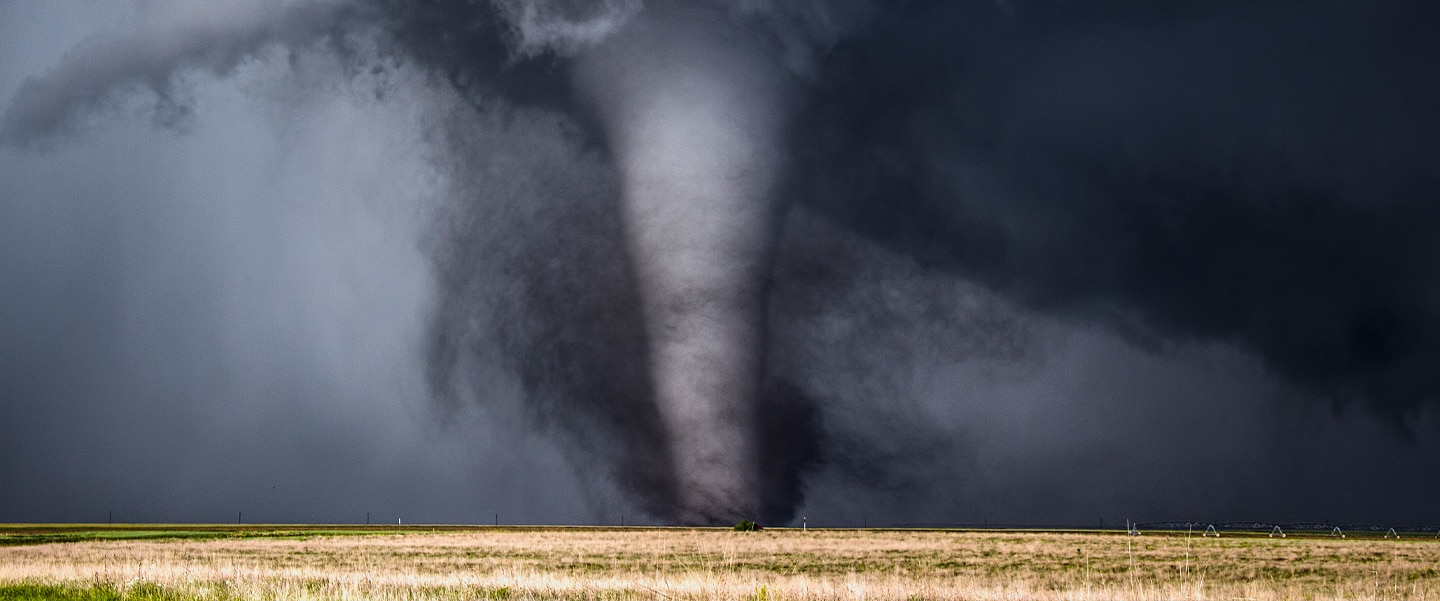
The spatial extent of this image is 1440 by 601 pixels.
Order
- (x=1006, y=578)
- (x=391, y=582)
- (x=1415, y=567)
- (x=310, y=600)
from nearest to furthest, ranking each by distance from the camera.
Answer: (x=310, y=600), (x=391, y=582), (x=1006, y=578), (x=1415, y=567)

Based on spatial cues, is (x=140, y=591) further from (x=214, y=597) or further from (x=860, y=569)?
(x=860, y=569)

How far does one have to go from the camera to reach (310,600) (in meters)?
20.1

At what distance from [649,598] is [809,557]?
39.8 metres

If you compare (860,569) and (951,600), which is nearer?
(951,600)

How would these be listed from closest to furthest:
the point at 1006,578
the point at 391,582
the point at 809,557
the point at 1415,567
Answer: the point at 391,582 < the point at 1006,578 < the point at 1415,567 < the point at 809,557

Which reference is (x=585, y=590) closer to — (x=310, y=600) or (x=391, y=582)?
(x=310, y=600)

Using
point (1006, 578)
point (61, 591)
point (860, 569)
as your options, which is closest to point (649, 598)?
point (61, 591)

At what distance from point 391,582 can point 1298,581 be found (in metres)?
36.1

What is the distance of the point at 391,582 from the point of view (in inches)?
1120

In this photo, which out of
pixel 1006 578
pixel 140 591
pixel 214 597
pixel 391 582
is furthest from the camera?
pixel 1006 578

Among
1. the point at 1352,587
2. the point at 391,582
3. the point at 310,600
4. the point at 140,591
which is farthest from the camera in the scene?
the point at 1352,587

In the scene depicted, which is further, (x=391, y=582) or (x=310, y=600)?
(x=391, y=582)

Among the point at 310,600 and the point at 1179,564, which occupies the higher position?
the point at 310,600

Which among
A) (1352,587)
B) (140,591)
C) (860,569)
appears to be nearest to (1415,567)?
(1352,587)
